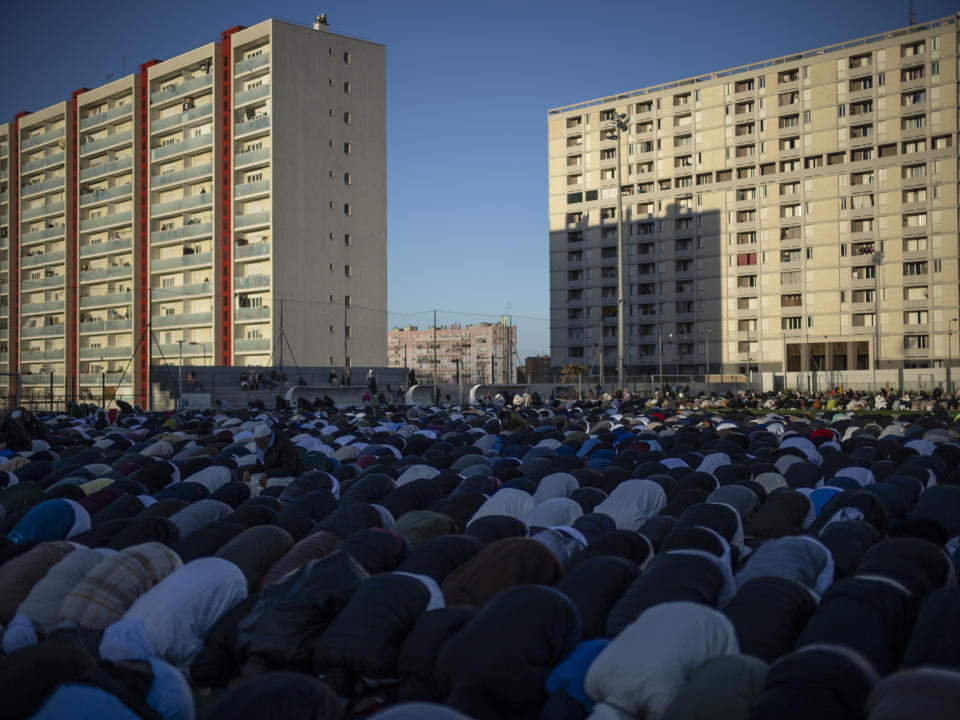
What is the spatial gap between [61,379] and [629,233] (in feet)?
170

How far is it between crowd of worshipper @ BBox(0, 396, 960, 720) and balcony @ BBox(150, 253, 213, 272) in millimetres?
54052

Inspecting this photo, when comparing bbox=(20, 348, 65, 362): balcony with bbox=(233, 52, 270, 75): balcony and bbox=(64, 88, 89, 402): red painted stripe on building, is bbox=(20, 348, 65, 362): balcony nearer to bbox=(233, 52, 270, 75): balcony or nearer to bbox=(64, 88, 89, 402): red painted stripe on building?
bbox=(64, 88, 89, 402): red painted stripe on building

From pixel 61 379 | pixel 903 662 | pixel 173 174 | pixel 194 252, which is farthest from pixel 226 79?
pixel 903 662

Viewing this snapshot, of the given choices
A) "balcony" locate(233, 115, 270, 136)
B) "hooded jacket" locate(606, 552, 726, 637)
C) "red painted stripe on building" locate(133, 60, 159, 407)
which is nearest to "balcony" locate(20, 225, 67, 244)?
"red painted stripe on building" locate(133, 60, 159, 407)

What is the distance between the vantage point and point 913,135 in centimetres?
6550

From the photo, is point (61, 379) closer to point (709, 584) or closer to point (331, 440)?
point (331, 440)

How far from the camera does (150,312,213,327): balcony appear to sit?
6338 centimetres

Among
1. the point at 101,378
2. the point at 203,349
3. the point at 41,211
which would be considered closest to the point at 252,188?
the point at 203,349

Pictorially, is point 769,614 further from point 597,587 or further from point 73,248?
point 73,248

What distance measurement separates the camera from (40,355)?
2990 inches

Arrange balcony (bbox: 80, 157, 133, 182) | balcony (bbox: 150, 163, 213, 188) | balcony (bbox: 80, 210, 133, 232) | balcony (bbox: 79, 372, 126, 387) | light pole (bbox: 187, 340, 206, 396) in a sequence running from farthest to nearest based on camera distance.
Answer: balcony (bbox: 80, 210, 133, 232)
balcony (bbox: 80, 157, 133, 182)
balcony (bbox: 79, 372, 126, 387)
balcony (bbox: 150, 163, 213, 188)
light pole (bbox: 187, 340, 206, 396)

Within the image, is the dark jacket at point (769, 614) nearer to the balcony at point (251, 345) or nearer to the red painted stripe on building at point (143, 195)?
the balcony at point (251, 345)

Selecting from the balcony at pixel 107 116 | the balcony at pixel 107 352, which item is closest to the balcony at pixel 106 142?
the balcony at pixel 107 116

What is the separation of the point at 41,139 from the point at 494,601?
84039 mm
